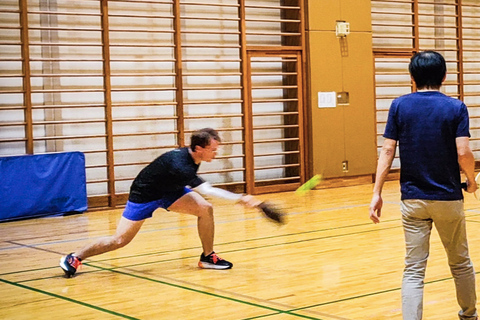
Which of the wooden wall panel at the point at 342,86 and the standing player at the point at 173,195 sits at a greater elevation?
the wooden wall panel at the point at 342,86

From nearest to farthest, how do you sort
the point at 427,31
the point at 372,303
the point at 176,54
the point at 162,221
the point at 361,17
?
the point at 372,303
the point at 162,221
the point at 176,54
the point at 361,17
the point at 427,31

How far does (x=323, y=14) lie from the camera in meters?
12.4

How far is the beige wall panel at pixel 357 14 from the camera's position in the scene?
1260 centimetres

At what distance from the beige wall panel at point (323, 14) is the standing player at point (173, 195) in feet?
22.3

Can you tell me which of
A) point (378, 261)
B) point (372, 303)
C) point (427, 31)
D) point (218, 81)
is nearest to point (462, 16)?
point (427, 31)

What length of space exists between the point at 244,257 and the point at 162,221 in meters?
2.92

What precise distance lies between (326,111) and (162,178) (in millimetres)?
6976

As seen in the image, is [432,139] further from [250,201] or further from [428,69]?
[250,201]

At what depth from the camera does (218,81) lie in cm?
1177

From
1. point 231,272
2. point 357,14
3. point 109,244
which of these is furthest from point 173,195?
point 357,14

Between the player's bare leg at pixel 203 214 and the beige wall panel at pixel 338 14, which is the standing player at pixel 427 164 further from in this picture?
the beige wall panel at pixel 338 14

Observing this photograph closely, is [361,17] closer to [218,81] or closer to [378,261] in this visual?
[218,81]

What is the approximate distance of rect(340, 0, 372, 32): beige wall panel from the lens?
1260 cm

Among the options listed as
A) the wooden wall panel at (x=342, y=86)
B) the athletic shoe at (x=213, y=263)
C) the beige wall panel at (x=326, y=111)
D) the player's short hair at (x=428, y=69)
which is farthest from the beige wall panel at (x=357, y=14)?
the player's short hair at (x=428, y=69)
